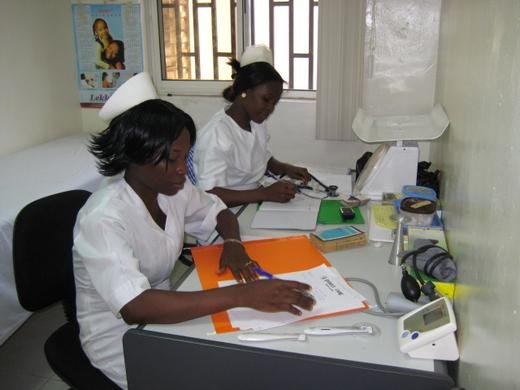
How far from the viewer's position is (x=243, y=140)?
2.08 metres

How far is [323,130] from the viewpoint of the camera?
3.14 metres

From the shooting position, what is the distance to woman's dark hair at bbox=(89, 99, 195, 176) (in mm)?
1167

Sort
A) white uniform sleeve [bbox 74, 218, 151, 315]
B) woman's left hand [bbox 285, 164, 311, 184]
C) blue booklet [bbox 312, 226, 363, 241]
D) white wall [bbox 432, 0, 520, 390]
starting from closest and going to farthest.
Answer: white wall [bbox 432, 0, 520, 390] < white uniform sleeve [bbox 74, 218, 151, 315] < blue booklet [bbox 312, 226, 363, 241] < woman's left hand [bbox 285, 164, 311, 184]

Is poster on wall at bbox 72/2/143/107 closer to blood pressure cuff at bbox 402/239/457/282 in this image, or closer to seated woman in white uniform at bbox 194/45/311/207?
seated woman in white uniform at bbox 194/45/311/207

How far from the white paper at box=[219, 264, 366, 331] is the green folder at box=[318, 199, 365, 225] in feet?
1.30

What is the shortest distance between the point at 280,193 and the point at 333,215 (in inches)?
8.9

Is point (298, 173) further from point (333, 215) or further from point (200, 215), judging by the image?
point (200, 215)

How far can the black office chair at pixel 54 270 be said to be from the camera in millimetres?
1272

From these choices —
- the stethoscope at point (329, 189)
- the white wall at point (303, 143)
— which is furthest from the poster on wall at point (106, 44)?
the stethoscope at point (329, 189)

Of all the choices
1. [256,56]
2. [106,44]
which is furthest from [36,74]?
[256,56]

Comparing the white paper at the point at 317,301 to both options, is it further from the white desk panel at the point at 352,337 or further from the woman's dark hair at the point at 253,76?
the woman's dark hair at the point at 253,76

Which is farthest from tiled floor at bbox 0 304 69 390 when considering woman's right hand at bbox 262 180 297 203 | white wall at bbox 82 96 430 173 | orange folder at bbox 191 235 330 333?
white wall at bbox 82 96 430 173

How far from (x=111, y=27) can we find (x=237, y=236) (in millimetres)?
2571

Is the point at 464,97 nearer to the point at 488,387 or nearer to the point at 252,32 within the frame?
the point at 488,387
